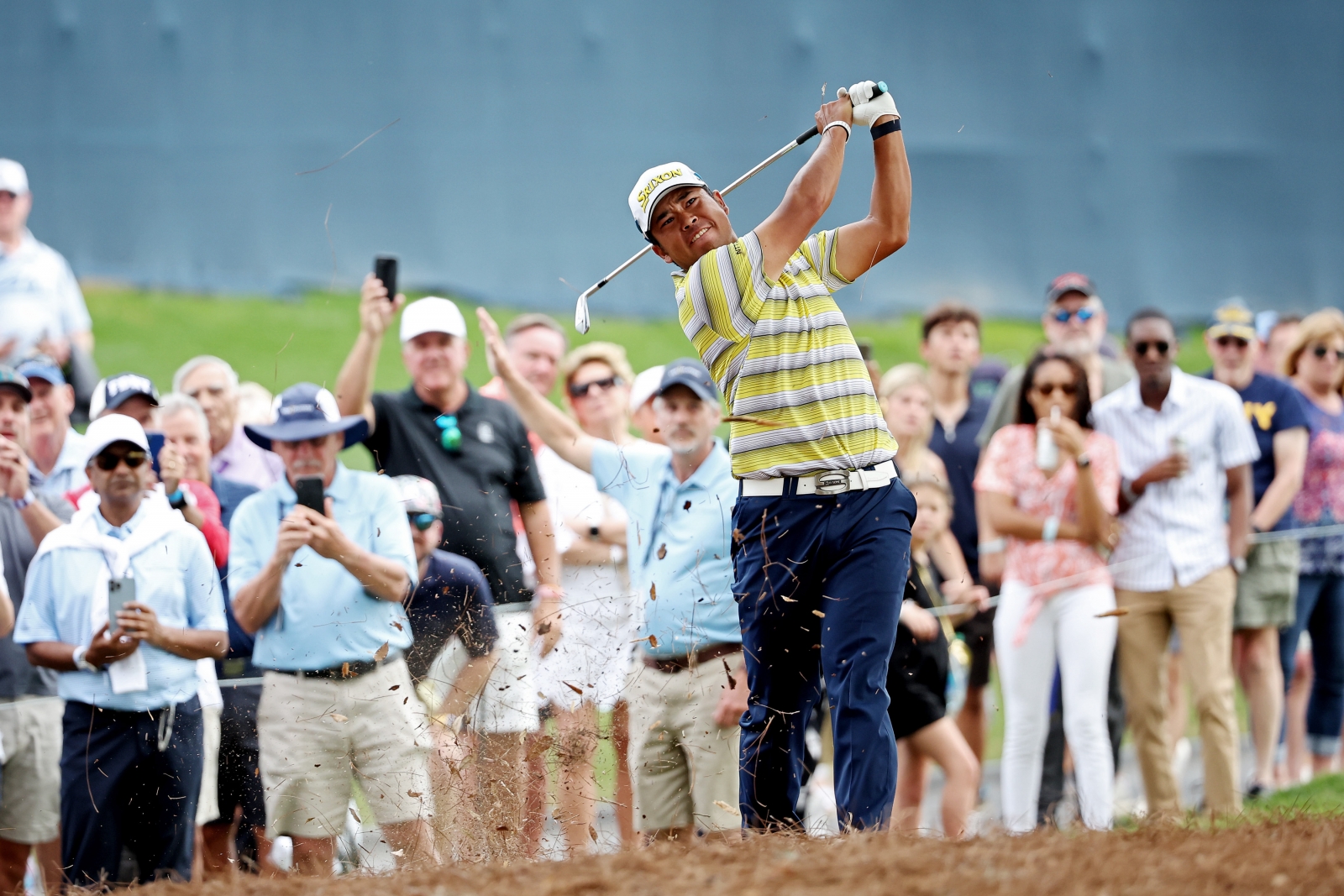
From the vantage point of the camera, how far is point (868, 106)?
15.5 ft

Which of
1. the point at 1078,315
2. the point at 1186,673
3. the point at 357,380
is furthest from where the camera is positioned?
the point at 1078,315

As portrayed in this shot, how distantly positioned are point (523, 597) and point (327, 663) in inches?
40.1

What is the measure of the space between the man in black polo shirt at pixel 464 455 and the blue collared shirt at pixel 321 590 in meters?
0.50

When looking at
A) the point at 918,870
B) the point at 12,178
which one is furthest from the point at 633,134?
the point at 918,870

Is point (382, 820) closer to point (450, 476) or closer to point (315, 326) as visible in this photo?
point (450, 476)

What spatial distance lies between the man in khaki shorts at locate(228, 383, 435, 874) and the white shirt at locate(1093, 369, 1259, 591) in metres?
3.58

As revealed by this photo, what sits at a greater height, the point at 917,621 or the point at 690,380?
the point at 690,380

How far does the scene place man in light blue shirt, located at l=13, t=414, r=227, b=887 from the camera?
5453 mm

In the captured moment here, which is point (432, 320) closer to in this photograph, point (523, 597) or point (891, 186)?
point (523, 597)

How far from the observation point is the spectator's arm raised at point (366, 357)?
6.45 meters

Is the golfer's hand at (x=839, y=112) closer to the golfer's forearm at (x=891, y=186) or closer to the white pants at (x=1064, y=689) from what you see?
the golfer's forearm at (x=891, y=186)

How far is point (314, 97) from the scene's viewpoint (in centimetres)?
1093

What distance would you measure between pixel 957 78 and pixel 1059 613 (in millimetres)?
6212

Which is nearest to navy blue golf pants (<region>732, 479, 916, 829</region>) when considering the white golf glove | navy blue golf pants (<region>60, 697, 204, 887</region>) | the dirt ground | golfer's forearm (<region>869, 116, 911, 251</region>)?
the dirt ground
